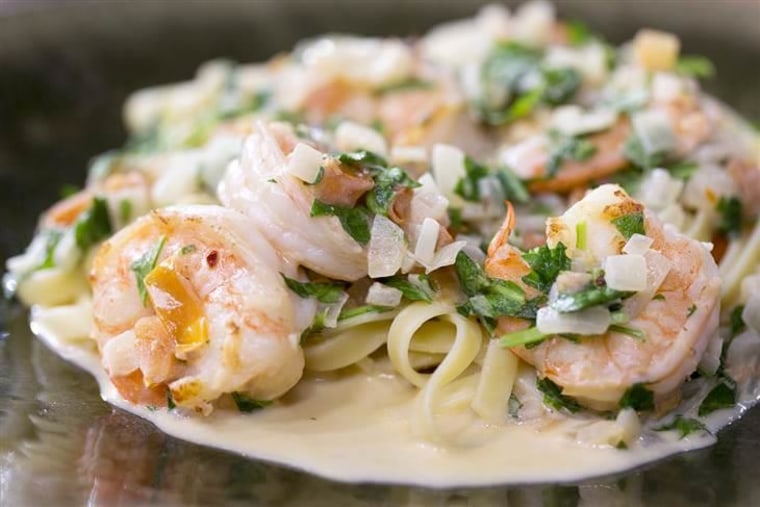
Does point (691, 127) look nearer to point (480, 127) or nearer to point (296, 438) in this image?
point (480, 127)

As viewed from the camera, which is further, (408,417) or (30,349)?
(30,349)

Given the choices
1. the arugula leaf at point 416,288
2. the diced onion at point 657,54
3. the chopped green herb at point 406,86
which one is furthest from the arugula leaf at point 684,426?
the chopped green herb at point 406,86

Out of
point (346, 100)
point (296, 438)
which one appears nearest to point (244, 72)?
point (346, 100)

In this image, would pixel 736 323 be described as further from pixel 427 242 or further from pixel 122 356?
pixel 122 356

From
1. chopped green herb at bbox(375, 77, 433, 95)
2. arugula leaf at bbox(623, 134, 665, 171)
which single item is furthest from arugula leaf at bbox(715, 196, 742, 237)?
chopped green herb at bbox(375, 77, 433, 95)

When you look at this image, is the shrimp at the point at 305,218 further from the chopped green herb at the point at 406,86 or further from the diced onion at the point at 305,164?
the chopped green herb at the point at 406,86

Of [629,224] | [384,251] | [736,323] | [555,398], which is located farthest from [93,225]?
[736,323]
